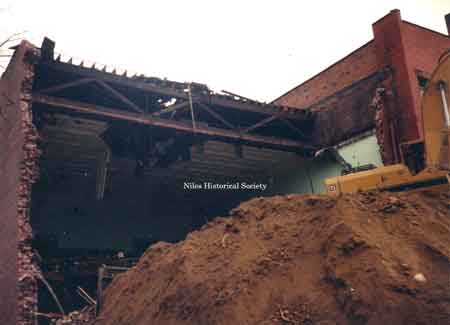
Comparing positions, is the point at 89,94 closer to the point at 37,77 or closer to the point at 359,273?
the point at 37,77

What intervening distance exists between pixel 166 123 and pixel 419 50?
27.3 ft

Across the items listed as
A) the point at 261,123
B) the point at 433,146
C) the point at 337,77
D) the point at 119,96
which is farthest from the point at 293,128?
the point at 433,146

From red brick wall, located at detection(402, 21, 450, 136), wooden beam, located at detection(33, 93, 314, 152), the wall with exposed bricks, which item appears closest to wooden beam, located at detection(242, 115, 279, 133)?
wooden beam, located at detection(33, 93, 314, 152)

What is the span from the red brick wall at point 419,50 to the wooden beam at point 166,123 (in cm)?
394

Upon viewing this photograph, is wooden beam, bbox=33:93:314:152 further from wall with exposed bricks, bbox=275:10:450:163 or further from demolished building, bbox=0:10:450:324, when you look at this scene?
wall with exposed bricks, bbox=275:10:450:163

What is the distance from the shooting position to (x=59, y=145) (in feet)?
47.8

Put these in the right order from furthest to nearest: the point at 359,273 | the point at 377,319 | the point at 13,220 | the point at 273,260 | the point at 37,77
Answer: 1. the point at 37,77
2. the point at 13,220
3. the point at 273,260
4. the point at 359,273
5. the point at 377,319

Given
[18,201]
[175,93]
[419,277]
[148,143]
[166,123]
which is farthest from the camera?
[148,143]

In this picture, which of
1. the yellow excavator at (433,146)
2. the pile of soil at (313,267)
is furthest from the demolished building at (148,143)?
the yellow excavator at (433,146)

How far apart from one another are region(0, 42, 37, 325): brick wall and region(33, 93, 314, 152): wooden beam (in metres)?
0.63

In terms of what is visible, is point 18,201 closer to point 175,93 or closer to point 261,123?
point 175,93

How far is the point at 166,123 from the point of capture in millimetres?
12664

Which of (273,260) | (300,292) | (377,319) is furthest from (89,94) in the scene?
(377,319)

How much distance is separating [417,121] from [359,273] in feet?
27.9
